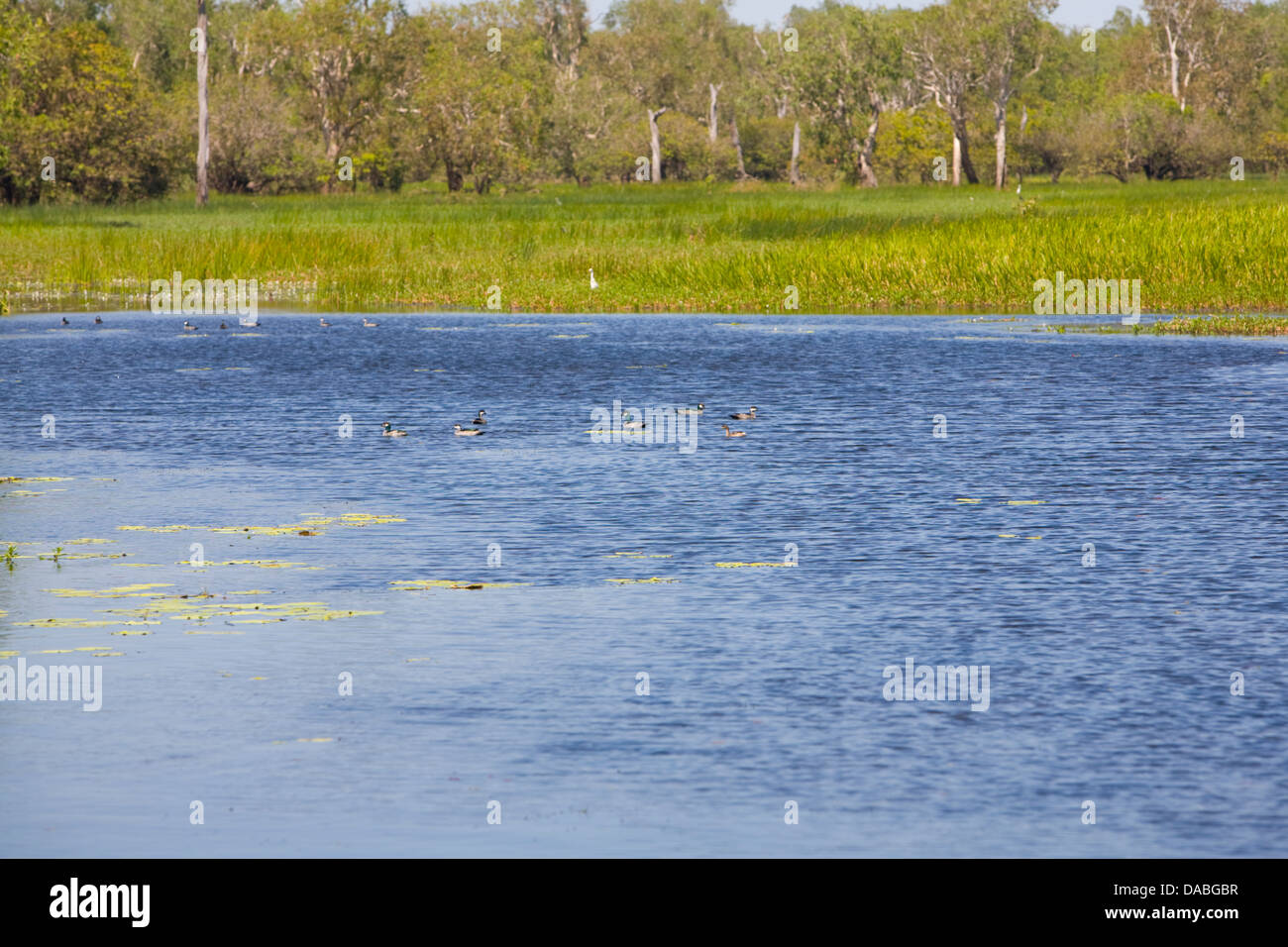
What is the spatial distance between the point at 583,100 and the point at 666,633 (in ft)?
385

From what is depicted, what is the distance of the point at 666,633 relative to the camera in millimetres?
12648

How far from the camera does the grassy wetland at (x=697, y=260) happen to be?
4356cm

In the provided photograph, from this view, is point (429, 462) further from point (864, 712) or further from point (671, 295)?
point (671, 295)

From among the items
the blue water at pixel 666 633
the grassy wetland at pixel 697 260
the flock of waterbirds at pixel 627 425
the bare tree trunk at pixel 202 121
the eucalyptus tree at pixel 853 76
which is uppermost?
the eucalyptus tree at pixel 853 76

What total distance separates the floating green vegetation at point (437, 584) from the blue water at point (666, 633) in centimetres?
17

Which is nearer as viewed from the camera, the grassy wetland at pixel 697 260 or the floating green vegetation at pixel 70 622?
the floating green vegetation at pixel 70 622

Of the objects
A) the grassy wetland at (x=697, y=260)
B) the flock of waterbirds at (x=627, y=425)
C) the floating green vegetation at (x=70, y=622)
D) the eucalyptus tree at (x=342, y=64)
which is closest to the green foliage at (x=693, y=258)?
the grassy wetland at (x=697, y=260)

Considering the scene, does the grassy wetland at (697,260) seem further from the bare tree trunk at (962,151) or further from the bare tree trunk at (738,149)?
the bare tree trunk at (738,149)

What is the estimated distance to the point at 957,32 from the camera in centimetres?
11731

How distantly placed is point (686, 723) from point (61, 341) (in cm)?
2890

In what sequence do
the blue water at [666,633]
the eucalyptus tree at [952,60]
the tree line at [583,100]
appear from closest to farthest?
the blue water at [666,633] → the tree line at [583,100] → the eucalyptus tree at [952,60]

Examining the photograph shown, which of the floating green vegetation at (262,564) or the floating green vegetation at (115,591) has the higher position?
the floating green vegetation at (262,564)

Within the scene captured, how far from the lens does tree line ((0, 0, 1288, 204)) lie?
88.5 m

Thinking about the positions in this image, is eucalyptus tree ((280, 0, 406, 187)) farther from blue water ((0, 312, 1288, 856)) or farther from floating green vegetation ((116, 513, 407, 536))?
floating green vegetation ((116, 513, 407, 536))
